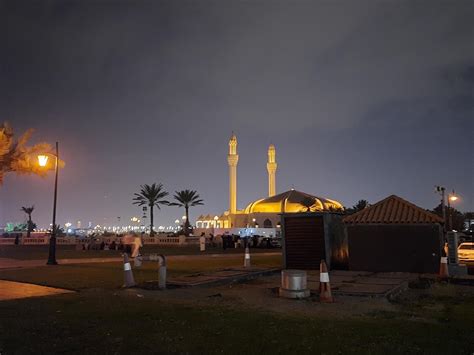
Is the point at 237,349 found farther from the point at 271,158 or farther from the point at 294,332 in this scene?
the point at 271,158

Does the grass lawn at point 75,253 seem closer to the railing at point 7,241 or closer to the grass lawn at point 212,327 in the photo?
the railing at point 7,241

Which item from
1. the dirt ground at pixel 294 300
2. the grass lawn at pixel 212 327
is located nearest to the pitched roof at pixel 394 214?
the dirt ground at pixel 294 300

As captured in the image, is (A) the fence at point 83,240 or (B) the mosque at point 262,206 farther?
(B) the mosque at point 262,206

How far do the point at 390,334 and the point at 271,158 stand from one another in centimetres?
11056

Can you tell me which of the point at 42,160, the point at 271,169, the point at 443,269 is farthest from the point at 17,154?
the point at 271,169

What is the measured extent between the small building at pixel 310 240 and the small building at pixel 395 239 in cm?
91

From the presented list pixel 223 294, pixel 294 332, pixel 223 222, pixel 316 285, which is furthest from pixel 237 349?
pixel 223 222

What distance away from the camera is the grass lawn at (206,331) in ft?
20.5

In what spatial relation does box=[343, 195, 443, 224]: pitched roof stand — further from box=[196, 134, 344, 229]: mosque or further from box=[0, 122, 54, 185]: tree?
box=[196, 134, 344, 229]: mosque

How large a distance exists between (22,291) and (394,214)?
43.5 ft

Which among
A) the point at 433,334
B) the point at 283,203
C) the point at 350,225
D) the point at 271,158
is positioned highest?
the point at 271,158

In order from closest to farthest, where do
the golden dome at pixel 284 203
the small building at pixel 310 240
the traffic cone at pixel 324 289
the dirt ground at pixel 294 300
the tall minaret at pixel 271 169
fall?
the dirt ground at pixel 294 300, the traffic cone at pixel 324 289, the small building at pixel 310 240, the golden dome at pixel 284 203, the tall minaret at pixel 271 169

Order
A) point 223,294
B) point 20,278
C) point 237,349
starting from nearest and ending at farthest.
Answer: point 237,349
point 223,294
point 20,278

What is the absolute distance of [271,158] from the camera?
4616 inches
